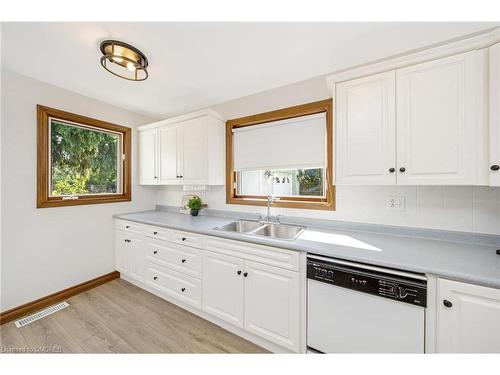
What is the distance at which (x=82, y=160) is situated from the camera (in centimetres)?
242

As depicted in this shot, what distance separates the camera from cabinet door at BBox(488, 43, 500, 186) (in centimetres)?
108

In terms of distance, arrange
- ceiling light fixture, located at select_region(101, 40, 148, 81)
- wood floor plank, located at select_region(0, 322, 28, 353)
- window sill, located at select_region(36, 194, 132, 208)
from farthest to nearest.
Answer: window sill, located at select_region(36, 194, 132, 208), wood floor plank, located at select_region(0, 322, 28, 353), ceiling light fixture, located at select_region(101, 40, 148, 81)

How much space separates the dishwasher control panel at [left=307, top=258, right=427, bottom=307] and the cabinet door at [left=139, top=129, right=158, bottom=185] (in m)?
2.42

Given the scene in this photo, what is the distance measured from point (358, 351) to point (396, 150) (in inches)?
51.9

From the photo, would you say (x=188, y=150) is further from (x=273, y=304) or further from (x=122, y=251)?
(x=273, y=304)

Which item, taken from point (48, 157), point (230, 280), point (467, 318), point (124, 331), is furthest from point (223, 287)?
point (48, 157)

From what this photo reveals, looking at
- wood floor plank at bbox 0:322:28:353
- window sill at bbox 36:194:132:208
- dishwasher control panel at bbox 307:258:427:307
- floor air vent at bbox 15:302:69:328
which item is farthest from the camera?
window sill at bbox 36:194:132:208

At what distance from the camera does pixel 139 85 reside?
2.10 m

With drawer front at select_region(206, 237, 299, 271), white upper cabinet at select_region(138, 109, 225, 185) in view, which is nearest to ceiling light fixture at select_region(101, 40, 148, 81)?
white upper cabinet at select_region(138, 109, 225, 185)

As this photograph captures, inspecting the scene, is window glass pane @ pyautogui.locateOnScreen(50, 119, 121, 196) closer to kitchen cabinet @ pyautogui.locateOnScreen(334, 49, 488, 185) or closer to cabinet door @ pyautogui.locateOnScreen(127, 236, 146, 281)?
cabinet door @ pyautogui.locateOnScreen(127, 236, 146, 281)

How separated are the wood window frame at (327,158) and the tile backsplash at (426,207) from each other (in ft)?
0.31

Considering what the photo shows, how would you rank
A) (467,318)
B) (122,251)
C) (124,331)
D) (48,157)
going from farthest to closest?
(122,251) < (48,157) < (124,331) < (467,318)

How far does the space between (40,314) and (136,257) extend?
91cm

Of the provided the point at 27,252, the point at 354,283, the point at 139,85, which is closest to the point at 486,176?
the point at 354,283
